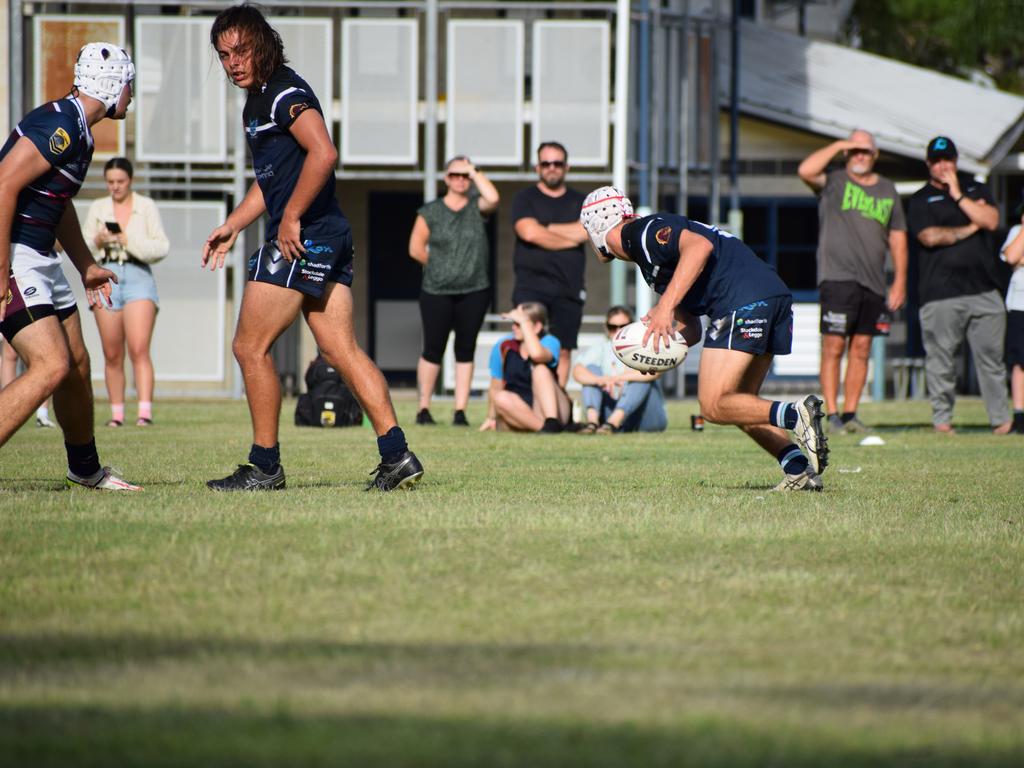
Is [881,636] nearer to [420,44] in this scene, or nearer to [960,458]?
[960,458]

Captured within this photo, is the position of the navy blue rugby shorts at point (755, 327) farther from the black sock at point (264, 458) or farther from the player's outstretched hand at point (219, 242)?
the player's outstretched hand at point (219, 242)

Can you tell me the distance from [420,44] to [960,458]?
40.5 feet

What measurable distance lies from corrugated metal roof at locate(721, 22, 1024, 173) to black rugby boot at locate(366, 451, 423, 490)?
15516 mm

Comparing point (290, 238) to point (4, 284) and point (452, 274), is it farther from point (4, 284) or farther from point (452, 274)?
point (452, 274)

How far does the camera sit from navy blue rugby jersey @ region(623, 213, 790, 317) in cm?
751

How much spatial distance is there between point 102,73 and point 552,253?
709cm

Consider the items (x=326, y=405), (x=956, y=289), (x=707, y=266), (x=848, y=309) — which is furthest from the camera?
(x=326, y=405)

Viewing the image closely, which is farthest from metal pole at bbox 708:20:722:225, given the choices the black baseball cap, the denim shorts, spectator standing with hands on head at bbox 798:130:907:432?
the denim shorts

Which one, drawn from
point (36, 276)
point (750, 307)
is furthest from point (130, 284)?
point (750, 307)

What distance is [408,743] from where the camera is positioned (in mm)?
2914

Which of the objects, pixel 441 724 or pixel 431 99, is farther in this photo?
pixel 431 99

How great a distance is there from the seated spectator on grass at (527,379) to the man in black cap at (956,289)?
3.22 meters

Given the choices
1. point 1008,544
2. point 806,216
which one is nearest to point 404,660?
point 1008,544

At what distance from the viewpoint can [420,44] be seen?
20984mm
